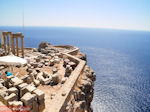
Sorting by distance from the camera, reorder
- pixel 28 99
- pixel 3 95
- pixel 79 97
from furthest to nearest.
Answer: pixel 79 97, pixel 3 95, pixel 28 99

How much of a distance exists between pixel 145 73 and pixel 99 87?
26377 mm

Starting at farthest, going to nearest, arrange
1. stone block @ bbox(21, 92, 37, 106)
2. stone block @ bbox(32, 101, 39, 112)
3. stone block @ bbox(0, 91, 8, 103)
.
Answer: stone block @ bbox(0, 91, 8, 103), stone block @ bbox(32, 101, 39, 112), stone block @ bbox(21, 92, 37, 106)

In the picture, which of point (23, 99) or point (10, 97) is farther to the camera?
point (10, 97)

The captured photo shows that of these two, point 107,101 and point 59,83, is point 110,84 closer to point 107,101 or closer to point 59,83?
point 107,101

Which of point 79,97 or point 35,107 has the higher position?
point 35,107

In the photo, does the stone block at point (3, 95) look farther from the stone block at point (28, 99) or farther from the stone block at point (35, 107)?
the stone block at point (35, 107)

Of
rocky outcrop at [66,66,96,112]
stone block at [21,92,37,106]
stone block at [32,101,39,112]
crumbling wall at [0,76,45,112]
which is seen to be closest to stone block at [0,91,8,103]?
crumbling wall at [0,76,45,112]

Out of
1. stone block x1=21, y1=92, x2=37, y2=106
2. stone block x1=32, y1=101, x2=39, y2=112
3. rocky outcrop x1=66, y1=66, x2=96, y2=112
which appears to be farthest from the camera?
rocky outcrop x1=66, y1=66, x2=96, y2=112

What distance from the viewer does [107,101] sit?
35062 millimetres

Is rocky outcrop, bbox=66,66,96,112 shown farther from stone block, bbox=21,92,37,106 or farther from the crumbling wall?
stone block, bbox=21,92,37,106

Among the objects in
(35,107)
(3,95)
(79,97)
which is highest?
(3,95)

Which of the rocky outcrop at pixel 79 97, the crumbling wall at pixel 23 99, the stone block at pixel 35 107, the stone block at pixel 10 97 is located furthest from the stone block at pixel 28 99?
the rocky outcrop at pixel 79 97

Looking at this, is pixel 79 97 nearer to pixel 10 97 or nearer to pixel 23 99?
pixel 23 99

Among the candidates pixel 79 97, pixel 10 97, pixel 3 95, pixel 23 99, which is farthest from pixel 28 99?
pixel 79 97
